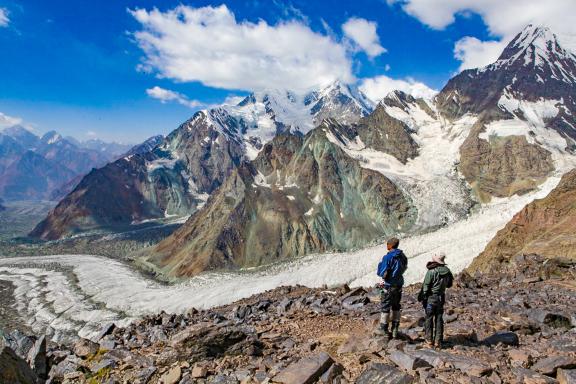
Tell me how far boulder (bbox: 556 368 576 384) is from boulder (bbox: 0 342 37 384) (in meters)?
13.7

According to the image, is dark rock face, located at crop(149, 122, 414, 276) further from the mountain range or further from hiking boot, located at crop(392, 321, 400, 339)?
hiking boot, located at crop(392, 321, 400, 339)

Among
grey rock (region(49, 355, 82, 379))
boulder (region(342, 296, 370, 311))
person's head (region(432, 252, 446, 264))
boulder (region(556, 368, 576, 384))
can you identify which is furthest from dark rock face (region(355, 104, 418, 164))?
boulder (region(556, 368, 576, 384))

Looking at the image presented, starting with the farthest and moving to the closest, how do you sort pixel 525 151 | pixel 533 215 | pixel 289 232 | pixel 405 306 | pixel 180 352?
pixel 525 151
pixel 289 232
pixel 533 215
pixel 405 306
pixel 180 352

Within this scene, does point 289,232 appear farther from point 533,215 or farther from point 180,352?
point 180,352

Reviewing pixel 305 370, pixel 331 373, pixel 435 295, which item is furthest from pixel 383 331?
pixel 305 370

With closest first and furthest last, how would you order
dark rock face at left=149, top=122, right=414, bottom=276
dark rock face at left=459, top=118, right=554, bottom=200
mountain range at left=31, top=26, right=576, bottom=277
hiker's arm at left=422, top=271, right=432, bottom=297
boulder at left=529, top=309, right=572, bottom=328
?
1. hiker's arm at left=422, top=271, right=432, bottom=297
2. boulder at left=529, top=309, right=572, bottom=328
3. dark rock face at left=149, top=122, right=414, bottom=276
4. mountain range at left=31, top=26, right=576, bottom=277
5. dark rock face at left=459, top=118, right=554, bottom=200

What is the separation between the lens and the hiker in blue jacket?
1450cm

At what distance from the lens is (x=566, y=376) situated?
11.0 metres

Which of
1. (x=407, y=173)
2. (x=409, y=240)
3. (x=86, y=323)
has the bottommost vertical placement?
(x=86, y=323)

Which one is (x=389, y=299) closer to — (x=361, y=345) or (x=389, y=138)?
(x=361, y=345)

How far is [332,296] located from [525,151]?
158m

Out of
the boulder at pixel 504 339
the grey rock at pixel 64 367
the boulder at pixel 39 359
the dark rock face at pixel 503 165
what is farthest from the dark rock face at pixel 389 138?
the boulder at pixel 39 359

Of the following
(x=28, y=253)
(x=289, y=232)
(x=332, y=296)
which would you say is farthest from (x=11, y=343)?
(x=28, y=253)

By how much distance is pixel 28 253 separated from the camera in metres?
178
